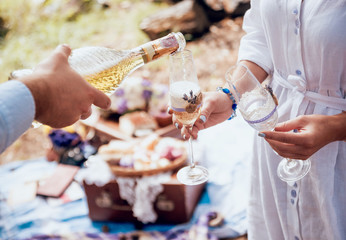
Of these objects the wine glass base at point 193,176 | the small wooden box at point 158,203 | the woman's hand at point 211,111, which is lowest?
the small wooden box at point 158,203

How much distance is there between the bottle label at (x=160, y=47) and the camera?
4.27 feet

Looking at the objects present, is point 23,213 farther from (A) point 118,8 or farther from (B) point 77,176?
(A) point 118,8

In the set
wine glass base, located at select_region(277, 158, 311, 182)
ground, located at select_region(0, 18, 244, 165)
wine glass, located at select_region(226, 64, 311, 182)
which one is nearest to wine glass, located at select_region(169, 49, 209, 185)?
wine glass, located at select_region(226, 64, 311, 182)

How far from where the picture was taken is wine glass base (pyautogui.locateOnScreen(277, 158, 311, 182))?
1.30 metres

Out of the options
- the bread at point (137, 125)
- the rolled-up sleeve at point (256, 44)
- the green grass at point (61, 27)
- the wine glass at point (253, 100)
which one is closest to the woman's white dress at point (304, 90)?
the rolled-up sleeve at point (256, 44)

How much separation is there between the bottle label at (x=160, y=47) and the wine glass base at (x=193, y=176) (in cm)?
54

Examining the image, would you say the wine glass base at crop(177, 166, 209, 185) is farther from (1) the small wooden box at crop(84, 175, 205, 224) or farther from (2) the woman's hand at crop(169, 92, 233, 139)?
(1) the small wooden box at crop(84, 175, 205, 224)

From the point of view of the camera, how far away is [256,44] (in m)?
1.47

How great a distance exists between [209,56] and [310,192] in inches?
177

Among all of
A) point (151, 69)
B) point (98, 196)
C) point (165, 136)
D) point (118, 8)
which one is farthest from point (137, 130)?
point (118, 8)

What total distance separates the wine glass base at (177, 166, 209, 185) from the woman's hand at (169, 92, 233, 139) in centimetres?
20

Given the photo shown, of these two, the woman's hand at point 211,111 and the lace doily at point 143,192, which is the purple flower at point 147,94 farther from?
the woman's hand at point 211,111

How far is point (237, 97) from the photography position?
4.10ft

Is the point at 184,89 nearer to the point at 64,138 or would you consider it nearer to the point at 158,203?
the point at 158,203
